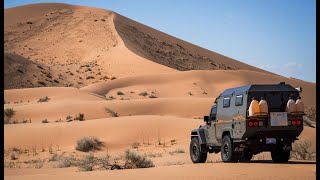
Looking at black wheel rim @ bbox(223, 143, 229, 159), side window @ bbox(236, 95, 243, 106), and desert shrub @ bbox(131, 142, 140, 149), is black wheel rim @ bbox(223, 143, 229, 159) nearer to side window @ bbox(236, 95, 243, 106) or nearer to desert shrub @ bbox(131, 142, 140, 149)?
side window @ bbox(236, 95, 243, 106)

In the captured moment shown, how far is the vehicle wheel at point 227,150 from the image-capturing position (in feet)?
49.6

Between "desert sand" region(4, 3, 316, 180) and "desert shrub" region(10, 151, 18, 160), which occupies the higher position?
"desert sand" region(4, 3, 316, 180)

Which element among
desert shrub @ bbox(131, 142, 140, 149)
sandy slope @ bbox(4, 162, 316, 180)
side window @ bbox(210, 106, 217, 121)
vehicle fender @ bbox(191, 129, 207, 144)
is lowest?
sandy slope @ bbox(4, 162, 316, 180)

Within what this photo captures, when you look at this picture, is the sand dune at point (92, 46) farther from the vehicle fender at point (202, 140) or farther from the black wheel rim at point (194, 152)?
the vehicle fender at point (202, 140)

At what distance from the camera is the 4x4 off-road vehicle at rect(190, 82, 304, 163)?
14578 millimetres

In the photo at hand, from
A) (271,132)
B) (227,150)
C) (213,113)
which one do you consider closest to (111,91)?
(213,113)

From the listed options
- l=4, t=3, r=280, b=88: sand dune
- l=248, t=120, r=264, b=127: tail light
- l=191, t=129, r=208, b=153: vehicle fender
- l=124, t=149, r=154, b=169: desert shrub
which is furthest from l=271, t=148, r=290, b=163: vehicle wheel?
l=4, t=3, r=280, b=88: sand dune

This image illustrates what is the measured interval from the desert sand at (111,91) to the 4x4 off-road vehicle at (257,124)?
2.00ft

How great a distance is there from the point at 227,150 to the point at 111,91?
4375 centimetres

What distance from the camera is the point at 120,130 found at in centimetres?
2806

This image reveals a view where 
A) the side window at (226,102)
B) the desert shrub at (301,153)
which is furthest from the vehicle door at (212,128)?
the desert shrub at (301,153)

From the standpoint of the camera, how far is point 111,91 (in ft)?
192

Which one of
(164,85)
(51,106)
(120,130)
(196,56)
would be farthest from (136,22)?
(120,130)
